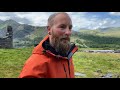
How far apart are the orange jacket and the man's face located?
0.16 m

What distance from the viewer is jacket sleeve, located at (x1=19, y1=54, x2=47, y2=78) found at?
240cm

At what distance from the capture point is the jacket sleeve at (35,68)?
94.6 inches

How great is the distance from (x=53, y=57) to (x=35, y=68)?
277mm

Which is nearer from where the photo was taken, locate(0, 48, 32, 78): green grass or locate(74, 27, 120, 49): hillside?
locate(0, 48, 32, 78): green grass

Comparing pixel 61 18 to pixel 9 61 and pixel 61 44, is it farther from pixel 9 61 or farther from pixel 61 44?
pixel 9 61

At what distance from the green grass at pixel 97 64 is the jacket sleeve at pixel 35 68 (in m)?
1.24

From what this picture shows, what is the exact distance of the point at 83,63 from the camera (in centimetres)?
383

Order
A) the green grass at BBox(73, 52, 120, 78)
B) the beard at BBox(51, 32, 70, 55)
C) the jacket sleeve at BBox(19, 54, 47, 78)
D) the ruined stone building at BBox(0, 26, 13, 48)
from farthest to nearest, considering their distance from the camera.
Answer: the green grass at BBox(73, 52, 120, 78)
the ruined stone building at BBox(0, 26, 13, 48)
the beard at BBox(51, 32, 70, 55)
the jacket sleeve at BBox(19, 54, 47, 78)

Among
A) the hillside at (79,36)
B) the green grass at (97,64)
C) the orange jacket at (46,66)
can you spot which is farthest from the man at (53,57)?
the green grass at (97,64)

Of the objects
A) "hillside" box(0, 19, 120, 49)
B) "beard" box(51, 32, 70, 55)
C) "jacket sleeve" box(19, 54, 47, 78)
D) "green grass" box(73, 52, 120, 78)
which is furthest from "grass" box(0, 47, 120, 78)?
"jacket sleeve" box(19, 54, 47, 78)

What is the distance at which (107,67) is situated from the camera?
3.81m

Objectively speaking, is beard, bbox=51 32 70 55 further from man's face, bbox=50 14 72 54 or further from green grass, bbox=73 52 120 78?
green grass, bbox=73 52 120 78
